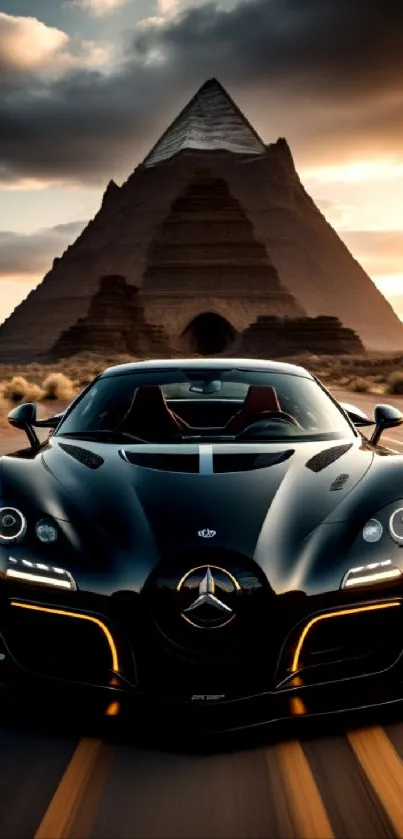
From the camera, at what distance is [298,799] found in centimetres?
325

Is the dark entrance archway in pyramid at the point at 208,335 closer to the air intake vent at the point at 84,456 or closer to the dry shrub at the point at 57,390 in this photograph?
the dry shrub at the point at 57,390

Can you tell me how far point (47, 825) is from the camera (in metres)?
3.06

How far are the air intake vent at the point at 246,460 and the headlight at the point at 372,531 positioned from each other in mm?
644

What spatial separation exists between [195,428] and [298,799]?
123 inches

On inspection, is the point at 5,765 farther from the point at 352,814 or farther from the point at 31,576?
the point at 352,814

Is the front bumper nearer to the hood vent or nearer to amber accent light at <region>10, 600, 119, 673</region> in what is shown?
amber accent light at <region>10, 600, 119, 673</region>

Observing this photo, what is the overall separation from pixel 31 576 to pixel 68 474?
0.79 metres

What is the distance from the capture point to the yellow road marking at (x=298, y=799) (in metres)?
3.02

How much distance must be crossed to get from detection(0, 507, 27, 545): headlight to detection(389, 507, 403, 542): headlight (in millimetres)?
1381

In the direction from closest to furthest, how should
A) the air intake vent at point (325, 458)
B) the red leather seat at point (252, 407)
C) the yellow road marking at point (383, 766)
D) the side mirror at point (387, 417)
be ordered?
1. the yellow road marking at point (383, 766)
2. the air intake vent at point (325, 458)
3. the side mirror at point (387, 417)
4. the red leather seat at point (252, 407)

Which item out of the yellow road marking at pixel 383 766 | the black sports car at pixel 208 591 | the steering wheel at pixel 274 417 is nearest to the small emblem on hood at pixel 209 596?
the black sports car at pixel 208 591

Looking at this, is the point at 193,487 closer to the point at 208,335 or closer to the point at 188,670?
the point at 188,670

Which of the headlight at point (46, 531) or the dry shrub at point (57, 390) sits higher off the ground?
the dry shrub at point (57, 390)

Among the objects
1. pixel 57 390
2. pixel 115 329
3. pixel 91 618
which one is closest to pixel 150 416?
pixel 91 618
